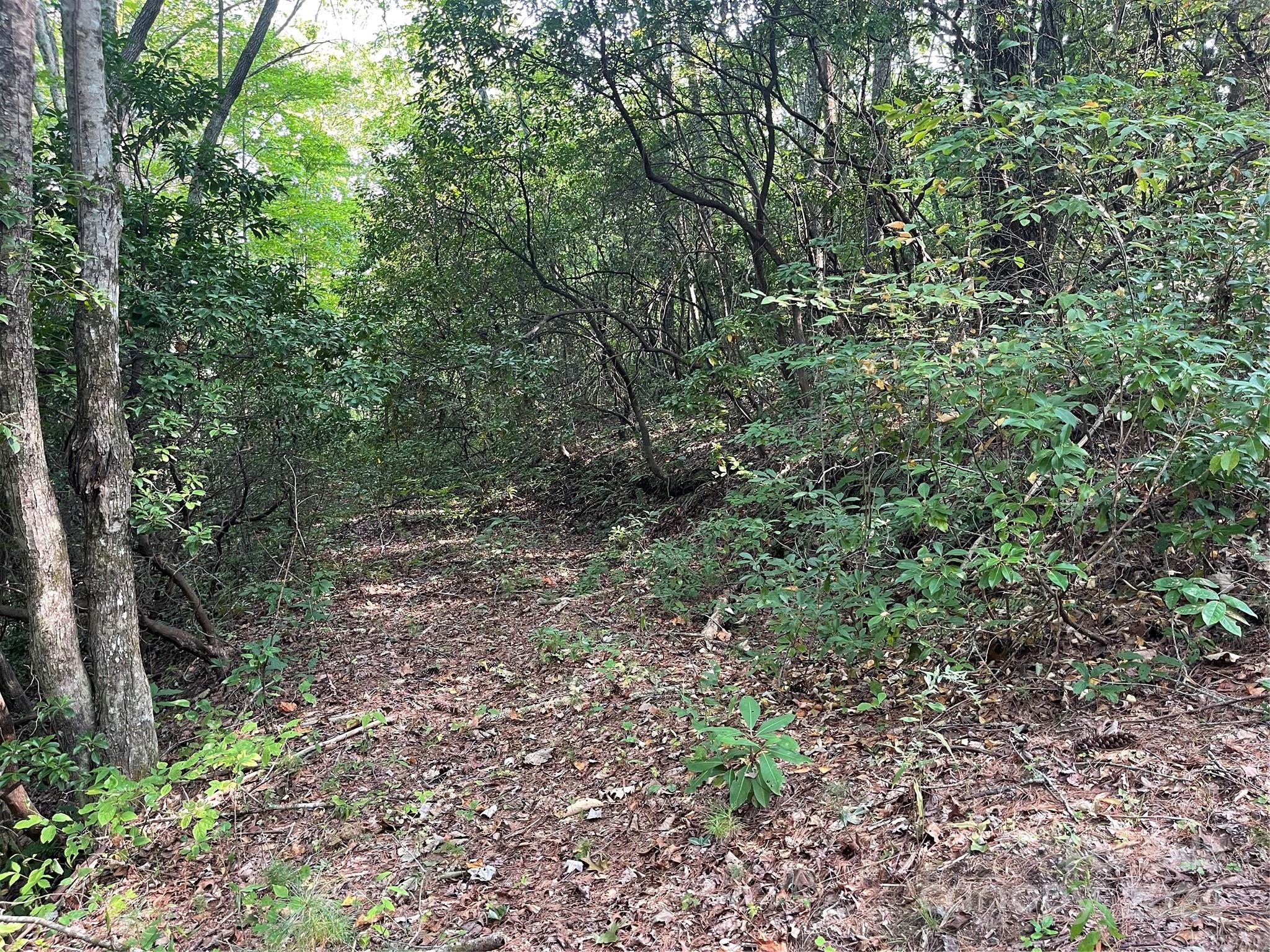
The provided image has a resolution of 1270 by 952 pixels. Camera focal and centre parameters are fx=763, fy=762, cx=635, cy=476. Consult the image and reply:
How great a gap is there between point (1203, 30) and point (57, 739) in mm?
9859

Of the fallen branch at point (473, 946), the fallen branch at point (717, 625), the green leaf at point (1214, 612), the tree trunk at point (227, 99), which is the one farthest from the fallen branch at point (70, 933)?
the tree trunk at point (227, 99)

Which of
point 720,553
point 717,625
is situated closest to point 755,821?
point 717,625

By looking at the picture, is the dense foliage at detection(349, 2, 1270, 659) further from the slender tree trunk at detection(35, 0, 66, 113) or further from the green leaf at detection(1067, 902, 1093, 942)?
the slender tree trunk at detection(35, 0, 66, 113)

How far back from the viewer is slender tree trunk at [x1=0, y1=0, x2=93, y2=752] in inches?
164

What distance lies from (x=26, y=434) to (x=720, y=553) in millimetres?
5193

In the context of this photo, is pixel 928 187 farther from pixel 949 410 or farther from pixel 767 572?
pixel 767 572

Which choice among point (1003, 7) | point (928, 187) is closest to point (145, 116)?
point (928, 187)

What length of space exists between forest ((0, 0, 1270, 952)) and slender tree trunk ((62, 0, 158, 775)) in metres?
0.03

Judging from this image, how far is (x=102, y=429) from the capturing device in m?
4.73

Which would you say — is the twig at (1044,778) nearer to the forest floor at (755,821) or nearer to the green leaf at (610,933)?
the forest floor at (755,821)

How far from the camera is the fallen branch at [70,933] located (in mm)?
3205

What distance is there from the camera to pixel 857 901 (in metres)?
2.71

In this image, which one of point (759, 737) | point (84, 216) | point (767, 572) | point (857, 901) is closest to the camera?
point (857, 901)

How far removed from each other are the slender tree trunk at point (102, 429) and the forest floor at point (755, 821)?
36.6 inches
